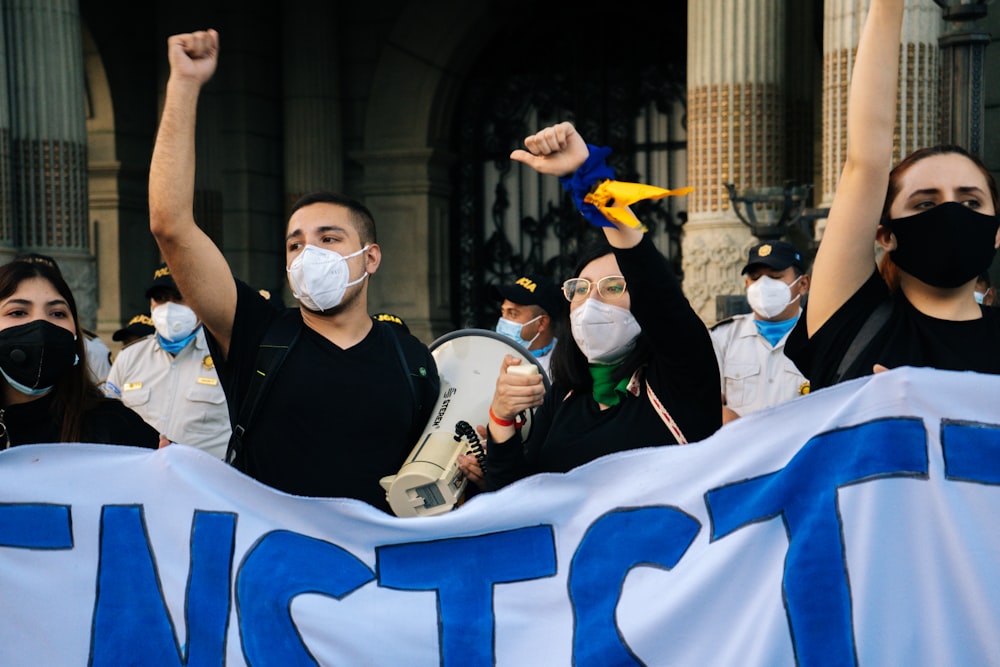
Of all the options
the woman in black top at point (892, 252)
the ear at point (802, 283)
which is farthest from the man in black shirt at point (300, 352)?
the ear at point (802, 283)

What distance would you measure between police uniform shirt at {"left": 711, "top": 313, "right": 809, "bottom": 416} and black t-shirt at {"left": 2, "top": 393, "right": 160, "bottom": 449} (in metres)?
3.66

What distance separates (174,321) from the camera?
22.9 feet

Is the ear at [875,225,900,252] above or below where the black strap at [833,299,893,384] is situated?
above

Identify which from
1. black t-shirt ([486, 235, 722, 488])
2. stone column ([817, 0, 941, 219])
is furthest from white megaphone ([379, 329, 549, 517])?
stone column ([817, 0, 941, 219])

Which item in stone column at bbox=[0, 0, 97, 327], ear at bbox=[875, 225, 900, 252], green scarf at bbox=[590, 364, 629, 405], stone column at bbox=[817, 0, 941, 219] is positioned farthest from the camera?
stone column at bbox=[0, 0, 97, 327]

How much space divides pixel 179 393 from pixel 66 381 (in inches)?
129

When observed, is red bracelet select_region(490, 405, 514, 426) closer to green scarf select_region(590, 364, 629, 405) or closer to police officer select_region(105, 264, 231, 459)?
green scarf select_region(590, 364, 629, 405)

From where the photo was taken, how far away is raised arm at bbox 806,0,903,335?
8.82 ft

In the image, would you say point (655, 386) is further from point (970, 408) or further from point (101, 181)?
point (101, 181)

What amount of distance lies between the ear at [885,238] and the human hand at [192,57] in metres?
1.73

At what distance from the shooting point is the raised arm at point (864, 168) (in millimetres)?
2689

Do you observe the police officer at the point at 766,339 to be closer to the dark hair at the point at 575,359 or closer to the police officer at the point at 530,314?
the police officer at the point at 530,314

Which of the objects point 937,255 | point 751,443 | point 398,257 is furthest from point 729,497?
point 398,257

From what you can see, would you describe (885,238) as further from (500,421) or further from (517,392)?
(500,421)
